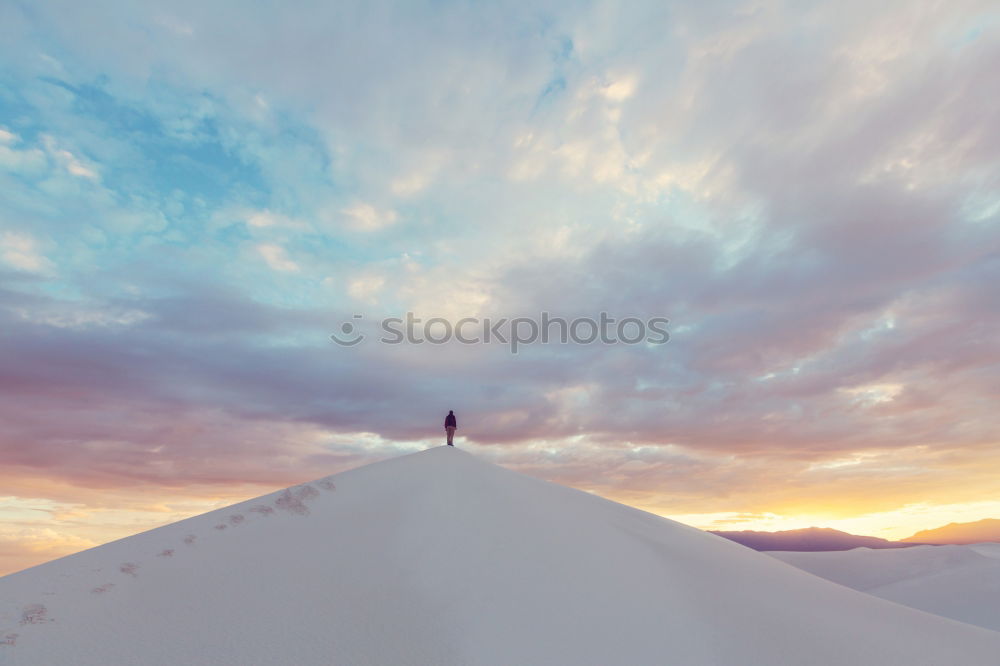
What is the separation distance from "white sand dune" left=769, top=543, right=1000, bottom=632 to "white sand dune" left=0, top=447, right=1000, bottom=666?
3616 centimetres

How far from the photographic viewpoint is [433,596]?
15000 millimetres

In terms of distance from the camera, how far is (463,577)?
635 inches

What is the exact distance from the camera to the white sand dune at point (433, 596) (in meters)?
13.1

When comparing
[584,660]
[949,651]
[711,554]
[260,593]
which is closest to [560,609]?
[584,660]

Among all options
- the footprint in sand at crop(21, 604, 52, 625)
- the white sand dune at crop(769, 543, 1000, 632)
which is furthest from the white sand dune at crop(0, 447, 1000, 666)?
the white sand dune at crop(769, 543, 1000, 632)

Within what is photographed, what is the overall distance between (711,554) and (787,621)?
5.27 meters

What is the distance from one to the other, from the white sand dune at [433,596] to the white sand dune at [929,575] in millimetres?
36156

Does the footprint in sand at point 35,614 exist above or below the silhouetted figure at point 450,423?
below

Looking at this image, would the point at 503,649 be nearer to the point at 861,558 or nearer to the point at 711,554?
the point at 711,554

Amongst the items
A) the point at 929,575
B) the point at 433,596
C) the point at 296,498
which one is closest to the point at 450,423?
the point at 296,498

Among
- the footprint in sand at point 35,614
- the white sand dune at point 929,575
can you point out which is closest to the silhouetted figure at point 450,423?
the footprint in sand at point 35,614

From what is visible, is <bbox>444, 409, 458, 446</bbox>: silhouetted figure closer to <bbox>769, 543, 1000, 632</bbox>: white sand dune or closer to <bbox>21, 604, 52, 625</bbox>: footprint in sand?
<bbox>21, 604, 52, 625</bbox>: footprint in sand

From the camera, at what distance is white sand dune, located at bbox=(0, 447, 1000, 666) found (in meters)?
13.1

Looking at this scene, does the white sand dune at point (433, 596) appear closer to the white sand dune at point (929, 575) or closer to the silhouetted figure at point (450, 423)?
the silhouetted figure at point (450, 423)
